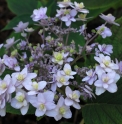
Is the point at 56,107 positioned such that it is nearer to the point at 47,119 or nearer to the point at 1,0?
the point at 47,119

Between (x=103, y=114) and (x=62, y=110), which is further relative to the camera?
(x=103, y=114)

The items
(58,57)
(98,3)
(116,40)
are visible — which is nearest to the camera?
(58,57)

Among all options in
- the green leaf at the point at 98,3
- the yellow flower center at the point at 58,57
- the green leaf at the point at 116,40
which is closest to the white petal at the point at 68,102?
the yellow flower center at the point at 58,57

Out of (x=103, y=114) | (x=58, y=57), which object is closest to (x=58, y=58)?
(x=58, y=57)

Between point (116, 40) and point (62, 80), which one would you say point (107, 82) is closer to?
point (62, 80)

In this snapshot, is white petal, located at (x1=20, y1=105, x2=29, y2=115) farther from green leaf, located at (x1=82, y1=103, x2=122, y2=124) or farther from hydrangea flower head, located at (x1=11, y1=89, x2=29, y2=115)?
green leaf, located at (x1=82, y1=103, x2=122, y2=124)

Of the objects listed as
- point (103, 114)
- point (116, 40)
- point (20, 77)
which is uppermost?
point (20, 77)

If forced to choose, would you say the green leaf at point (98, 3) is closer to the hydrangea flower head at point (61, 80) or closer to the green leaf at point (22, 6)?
the green leaf at point (22, 6)

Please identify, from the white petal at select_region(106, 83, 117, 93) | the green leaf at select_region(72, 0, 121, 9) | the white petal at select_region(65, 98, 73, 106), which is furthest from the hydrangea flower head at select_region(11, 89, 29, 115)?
the green leaf at select_region(72, 0, 121, 9)
